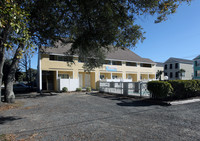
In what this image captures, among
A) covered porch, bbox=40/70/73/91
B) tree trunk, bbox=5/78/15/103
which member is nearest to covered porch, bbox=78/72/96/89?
covered porch, bbox=40/70/73/91

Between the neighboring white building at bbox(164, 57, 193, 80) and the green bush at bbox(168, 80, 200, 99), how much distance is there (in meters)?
42.8

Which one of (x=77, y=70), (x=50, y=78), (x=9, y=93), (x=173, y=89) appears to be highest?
(x=77, y=70)

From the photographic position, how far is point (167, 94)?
366 inches

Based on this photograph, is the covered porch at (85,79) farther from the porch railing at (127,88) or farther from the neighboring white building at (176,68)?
the neighboring white building at (176,68)

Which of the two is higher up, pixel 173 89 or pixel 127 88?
pixel 173 89

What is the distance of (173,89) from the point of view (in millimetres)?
9648

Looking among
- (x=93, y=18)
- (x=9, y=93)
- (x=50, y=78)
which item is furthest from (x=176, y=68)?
(x=9, y=93)

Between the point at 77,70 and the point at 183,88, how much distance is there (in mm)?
16003

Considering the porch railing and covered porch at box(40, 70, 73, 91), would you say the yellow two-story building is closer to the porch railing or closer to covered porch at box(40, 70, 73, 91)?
covered porch at box(40, 70, 73, 91)

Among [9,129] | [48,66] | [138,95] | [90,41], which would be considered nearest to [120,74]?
[48,66]

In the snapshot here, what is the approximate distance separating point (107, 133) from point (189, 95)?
9.21m

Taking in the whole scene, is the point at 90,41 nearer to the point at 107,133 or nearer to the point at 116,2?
the point at 116,2

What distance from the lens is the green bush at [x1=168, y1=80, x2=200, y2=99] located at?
385 inches

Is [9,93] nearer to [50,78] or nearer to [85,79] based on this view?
[50,78]
